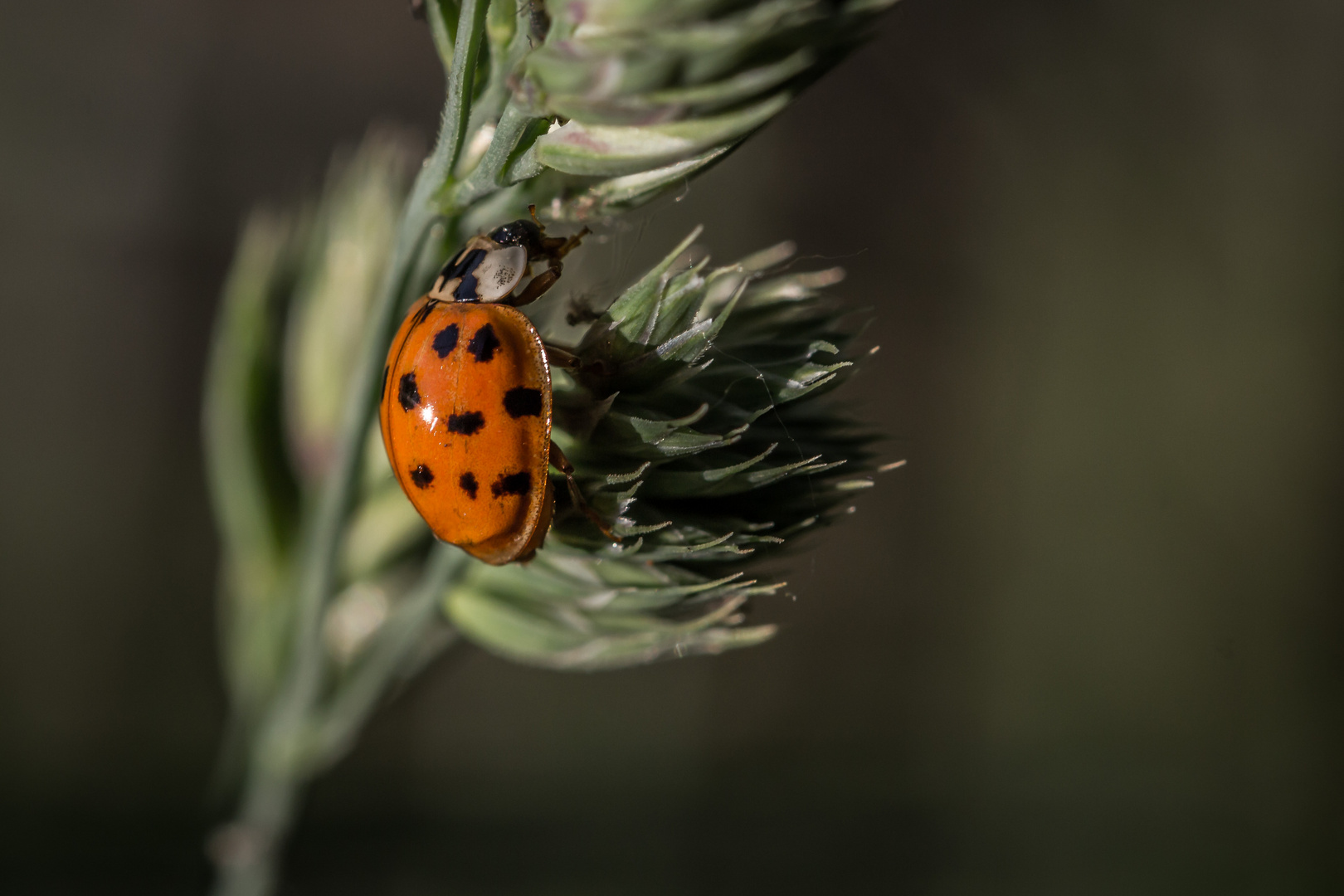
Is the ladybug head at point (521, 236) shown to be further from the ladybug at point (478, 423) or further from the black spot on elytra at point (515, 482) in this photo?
the black spot on elytra at point (515, 482)

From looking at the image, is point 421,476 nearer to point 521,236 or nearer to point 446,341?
point 446,341

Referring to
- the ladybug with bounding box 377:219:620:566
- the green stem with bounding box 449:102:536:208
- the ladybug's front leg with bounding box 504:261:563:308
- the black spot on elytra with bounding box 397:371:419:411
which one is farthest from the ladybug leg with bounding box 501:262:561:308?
the green stem with bounding box 449:102:536:208

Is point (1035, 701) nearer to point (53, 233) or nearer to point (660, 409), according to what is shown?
point (660, 409)

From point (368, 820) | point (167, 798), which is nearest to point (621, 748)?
point (368, 820)

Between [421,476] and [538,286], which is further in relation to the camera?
[538,286]

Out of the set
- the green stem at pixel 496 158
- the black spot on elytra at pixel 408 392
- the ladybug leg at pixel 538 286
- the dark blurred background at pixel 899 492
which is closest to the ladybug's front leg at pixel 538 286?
the ladybug leg at pixel 538 286

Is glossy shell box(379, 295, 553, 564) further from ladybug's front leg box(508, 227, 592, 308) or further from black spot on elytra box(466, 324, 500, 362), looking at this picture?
ladybug's front leg box(508, 227, 592, 308)

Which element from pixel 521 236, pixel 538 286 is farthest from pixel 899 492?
pixel 521 236
